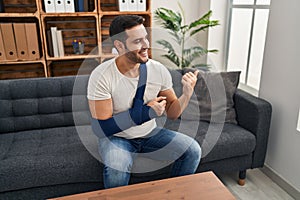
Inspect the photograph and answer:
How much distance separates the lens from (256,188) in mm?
1769

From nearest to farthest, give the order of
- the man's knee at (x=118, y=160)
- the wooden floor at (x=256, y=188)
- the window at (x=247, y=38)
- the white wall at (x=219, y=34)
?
the man's knee at (x=118, y=160), the wooden floor at (x=256, y=188), the window at (x=247, y=38), the white wall at (x=219, y=34)

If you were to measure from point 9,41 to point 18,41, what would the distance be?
0.24ft

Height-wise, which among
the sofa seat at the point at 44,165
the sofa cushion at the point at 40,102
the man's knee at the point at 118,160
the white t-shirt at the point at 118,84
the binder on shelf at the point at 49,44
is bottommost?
the sofa seat at the point at 44,165

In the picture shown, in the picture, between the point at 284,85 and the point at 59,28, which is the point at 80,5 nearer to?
the point at 59,28

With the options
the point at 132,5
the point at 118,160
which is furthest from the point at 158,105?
the point at 132,5

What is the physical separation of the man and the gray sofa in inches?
4.6

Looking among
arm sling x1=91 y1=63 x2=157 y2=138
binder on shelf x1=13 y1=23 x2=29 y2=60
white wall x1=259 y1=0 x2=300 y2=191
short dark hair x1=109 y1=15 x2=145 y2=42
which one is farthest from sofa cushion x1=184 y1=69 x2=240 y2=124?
binder on shelf x1=13 y1=23 x2=29 y2=60

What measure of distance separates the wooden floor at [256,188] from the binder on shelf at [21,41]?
2021 mm

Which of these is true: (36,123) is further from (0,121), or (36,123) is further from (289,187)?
(289,187)

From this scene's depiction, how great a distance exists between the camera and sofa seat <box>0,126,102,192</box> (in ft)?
4.37

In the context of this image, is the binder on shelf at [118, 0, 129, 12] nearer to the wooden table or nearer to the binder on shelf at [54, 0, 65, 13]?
the binder on shelf at [54, 0, 65, 13]

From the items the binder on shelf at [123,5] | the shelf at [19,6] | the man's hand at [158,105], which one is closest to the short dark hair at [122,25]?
the man's hand at [158,105]

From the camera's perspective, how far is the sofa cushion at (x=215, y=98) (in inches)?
71.1

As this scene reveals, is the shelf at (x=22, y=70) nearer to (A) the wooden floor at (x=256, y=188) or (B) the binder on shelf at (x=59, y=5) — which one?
(B) the binder on shelf at (x=59, y=5)
